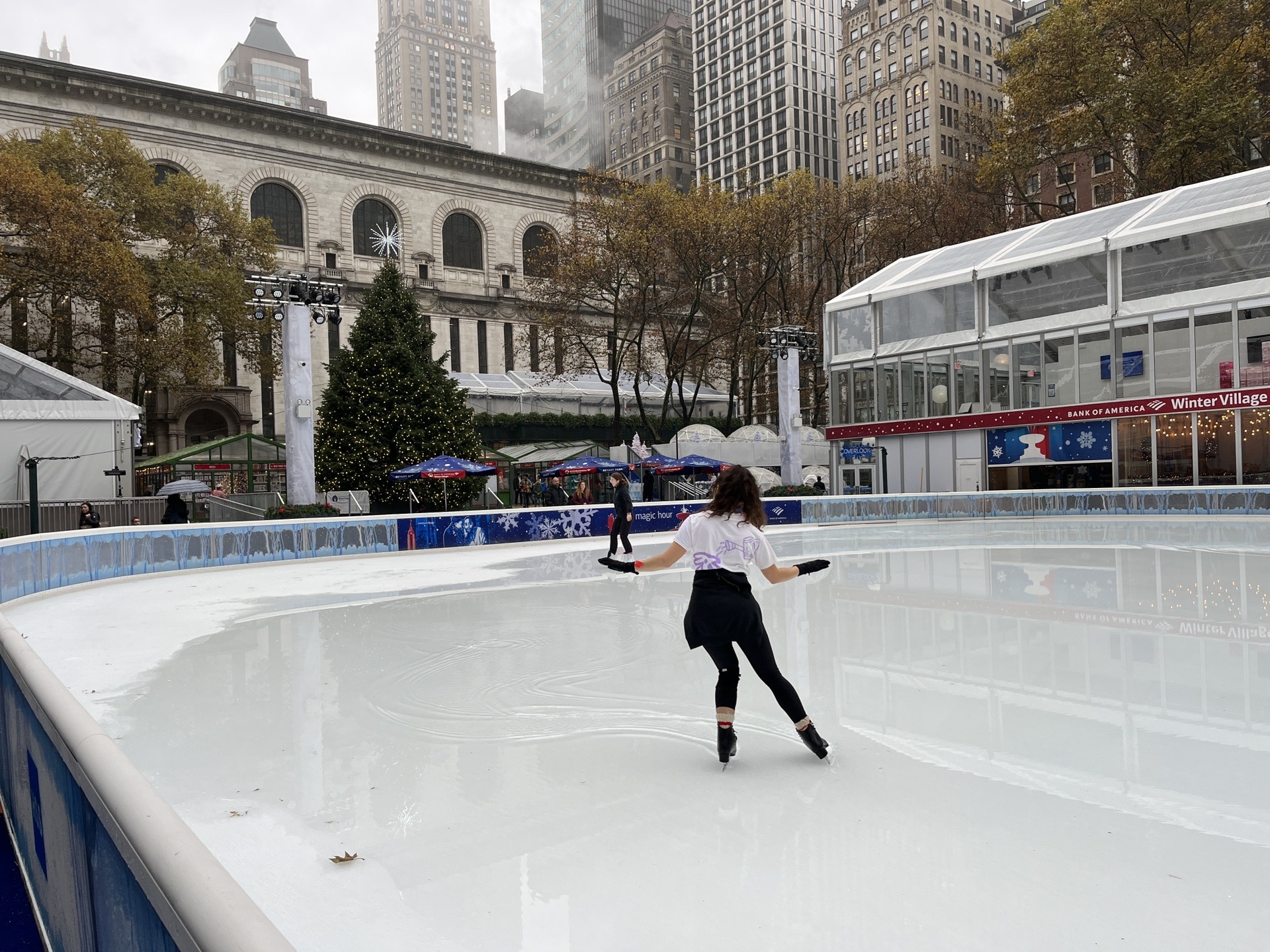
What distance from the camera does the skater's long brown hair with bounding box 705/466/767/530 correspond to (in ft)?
14.9

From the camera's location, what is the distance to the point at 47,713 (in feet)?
8.44

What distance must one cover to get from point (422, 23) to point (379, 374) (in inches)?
7218

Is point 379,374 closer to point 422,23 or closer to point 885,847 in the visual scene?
point 885,847

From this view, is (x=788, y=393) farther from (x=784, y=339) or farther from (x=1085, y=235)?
(x=1085, y=235)

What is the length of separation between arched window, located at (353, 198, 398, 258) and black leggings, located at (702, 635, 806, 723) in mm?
52409

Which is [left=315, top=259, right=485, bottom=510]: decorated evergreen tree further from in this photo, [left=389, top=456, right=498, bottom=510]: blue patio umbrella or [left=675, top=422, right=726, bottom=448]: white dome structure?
[left=675, top=422, right=726, bottom=448]: white dome structure

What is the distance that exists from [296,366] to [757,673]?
17.8 meters

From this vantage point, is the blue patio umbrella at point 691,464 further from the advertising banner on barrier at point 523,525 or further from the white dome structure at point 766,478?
the advertising banner on barrier at point 523,525

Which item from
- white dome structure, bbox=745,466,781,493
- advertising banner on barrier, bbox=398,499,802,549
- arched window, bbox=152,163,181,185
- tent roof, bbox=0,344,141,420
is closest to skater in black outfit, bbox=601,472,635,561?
advertising banner on barrier, bbox=398,499,802,549

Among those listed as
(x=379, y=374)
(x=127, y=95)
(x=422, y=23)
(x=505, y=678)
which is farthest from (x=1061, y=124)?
(x=422, y=23)

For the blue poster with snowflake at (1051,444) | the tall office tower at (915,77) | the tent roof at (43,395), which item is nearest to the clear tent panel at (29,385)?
the tent roof at (43,395)

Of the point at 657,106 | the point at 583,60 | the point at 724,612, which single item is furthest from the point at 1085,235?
the point at 583,60

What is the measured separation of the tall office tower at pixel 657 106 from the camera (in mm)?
114562

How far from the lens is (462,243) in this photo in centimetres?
5694
